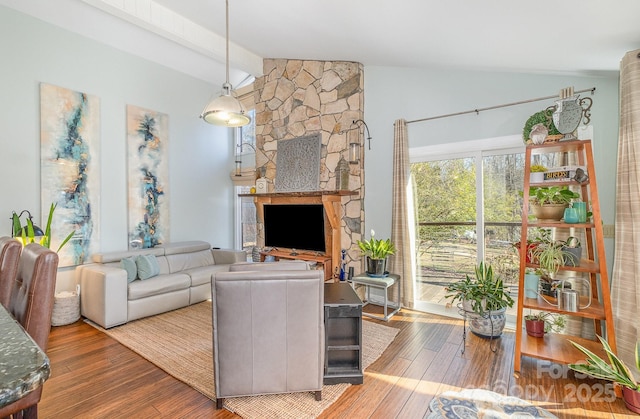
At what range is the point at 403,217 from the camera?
3951 millimetres

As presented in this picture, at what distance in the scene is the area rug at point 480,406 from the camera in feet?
6.55

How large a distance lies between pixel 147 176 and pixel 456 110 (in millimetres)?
4577

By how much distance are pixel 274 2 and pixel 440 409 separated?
12.7 ft

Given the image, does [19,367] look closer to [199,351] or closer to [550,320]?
[199,351]

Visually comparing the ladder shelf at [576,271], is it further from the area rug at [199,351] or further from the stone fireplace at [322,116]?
the stone fireplace at [322,116]

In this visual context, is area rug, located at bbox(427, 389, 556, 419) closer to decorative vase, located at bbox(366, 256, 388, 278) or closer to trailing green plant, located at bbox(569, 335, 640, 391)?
trailing green plant, located at bbox(569, 335, 640, 391)

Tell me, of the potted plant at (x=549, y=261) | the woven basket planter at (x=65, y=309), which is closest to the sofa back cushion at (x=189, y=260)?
the woven basket planter at (x=65, y=309)

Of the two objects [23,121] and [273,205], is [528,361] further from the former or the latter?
[23,121]

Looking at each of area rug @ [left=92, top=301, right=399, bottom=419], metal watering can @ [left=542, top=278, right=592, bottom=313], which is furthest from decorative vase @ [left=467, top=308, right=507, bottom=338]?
area rug @ [left=92, top=301, right=399, bottom=419]

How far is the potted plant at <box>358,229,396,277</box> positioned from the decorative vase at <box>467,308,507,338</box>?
3.56 feet

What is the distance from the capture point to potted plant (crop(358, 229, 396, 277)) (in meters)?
3.79

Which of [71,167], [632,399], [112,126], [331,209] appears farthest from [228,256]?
[632,399]

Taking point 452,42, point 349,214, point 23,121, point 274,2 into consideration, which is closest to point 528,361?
point 349,214

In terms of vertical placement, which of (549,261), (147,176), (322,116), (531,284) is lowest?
(531,284)
